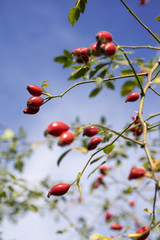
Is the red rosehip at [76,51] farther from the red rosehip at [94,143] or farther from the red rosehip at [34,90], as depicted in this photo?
the red rosehip at [94,143]

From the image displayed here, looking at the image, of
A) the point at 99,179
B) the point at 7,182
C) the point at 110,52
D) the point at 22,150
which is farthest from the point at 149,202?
the point at 110,52

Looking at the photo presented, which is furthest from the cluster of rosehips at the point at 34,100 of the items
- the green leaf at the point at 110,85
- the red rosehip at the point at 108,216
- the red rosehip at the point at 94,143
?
the red rosehip at the point at 108,216

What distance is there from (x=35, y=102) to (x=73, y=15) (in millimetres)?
632

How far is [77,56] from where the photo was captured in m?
1.40

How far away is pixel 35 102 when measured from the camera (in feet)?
4.12

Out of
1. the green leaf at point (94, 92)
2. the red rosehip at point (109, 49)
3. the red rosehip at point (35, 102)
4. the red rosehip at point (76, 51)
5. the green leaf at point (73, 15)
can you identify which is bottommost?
the red rosehip at point (109, 49)

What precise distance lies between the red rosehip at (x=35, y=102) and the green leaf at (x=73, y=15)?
22.6 inches

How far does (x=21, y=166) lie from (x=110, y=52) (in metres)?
3.79

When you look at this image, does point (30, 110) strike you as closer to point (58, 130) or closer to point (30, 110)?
point (30, 110)

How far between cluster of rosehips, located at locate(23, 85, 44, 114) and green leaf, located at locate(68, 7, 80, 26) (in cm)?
51

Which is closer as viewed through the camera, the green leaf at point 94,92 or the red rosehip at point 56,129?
the red rosehip at point 56,129

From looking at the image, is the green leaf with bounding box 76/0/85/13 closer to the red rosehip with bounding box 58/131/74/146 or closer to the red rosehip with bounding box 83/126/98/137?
the red rosehip with bounding box 83/126/98/137

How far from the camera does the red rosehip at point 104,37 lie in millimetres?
1150

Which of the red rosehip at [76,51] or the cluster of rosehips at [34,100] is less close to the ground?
the red rosehip at [76,51]
